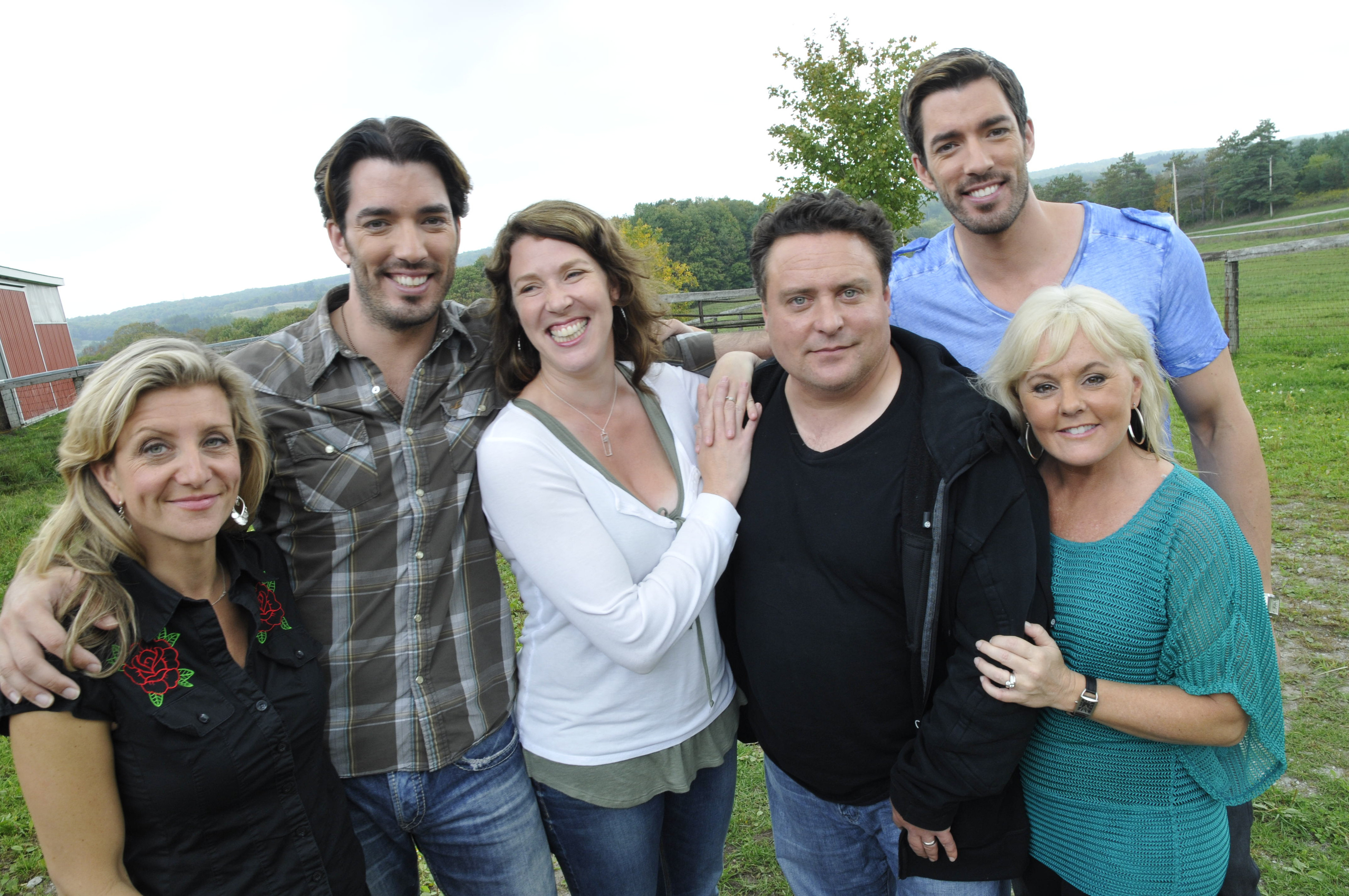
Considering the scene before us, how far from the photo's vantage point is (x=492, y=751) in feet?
7.48

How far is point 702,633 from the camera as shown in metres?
2.24

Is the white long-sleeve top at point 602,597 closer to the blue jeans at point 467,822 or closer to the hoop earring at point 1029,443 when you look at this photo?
the blue jeans at point 467,822

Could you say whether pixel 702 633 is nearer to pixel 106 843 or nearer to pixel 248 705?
pixel 248 705

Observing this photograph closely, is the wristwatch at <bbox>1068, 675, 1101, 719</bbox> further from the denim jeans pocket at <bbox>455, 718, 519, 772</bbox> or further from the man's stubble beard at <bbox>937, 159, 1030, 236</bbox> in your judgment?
the denim jeans pocket at <bbox>455, 718, 519, 772</bbox>

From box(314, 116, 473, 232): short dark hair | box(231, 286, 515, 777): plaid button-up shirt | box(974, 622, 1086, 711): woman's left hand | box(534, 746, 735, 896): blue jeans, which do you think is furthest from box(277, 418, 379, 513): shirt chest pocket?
box(974, 622, 1086, 711): woman's left hand

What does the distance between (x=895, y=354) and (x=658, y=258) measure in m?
28.4

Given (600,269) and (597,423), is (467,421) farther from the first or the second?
(600,269)

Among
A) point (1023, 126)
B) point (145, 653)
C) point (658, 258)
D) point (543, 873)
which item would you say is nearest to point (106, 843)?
point (145, 653)

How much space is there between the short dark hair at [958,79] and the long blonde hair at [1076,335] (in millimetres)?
930

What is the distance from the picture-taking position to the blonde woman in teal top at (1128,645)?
178 cm

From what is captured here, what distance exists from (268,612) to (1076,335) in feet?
7.39

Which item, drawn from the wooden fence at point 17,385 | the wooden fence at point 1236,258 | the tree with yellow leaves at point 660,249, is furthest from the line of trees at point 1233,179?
the wooden fence at point 17,385

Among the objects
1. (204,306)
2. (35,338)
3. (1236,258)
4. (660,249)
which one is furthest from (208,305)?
(1236,258)

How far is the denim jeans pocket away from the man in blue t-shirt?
190 centimetres
